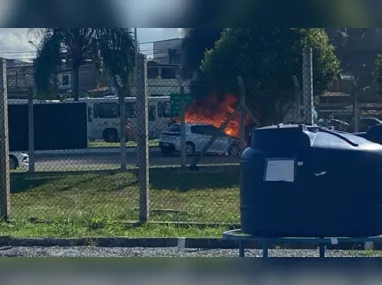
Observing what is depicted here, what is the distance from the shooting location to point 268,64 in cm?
1405

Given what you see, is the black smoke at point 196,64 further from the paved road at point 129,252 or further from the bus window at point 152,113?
the paved road at point 129,252

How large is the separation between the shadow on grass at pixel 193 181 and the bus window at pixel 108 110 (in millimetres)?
14439

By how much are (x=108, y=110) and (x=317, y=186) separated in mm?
23506

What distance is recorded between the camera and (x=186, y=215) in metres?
9.63

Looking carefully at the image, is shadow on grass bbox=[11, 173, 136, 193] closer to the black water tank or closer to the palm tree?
the palm tree

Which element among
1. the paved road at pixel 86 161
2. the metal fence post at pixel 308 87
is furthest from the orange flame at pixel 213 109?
the metal fence post at pixel 308 87

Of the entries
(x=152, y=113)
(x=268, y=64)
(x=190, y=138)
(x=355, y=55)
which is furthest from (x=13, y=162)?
(x=355, y=55)

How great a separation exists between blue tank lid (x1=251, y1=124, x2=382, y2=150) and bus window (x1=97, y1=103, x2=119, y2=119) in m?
21.9

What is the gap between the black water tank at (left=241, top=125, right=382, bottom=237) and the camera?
461 cm

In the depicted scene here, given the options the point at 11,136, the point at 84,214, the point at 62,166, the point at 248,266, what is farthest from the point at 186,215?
the point at 62,166

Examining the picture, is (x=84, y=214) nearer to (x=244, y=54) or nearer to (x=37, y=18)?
(x=37, y=18)

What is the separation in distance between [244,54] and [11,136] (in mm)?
6085

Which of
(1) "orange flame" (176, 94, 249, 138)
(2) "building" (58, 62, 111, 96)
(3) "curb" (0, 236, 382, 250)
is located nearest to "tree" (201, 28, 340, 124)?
(1) "orange flame" (176, 94, 249, 138)

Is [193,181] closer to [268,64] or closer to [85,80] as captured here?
[268,64]
